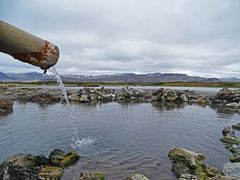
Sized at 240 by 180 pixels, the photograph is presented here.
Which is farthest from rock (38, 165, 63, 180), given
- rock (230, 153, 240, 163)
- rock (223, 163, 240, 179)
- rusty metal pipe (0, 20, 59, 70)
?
rusty metal pipe (0, 20, 59, 70)

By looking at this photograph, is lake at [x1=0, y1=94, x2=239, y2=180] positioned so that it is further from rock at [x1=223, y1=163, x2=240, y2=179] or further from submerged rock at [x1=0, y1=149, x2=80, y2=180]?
rock at [x1=223, y1=163, x2=240, y2=179]

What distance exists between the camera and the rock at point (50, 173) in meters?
14.7

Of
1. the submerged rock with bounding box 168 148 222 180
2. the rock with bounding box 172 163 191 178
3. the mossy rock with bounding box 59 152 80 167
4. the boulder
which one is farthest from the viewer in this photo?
the mossy rock with bounding box 59 152 80 167

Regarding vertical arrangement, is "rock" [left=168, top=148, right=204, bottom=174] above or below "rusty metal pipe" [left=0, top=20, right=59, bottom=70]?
below

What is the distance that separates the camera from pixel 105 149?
21.4 meters

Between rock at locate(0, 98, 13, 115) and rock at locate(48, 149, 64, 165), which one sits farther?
rock at locate(0, 98, 13, 115)

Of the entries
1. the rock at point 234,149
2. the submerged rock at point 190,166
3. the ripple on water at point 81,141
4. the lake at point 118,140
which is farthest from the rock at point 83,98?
the submerged rock at point 190,166

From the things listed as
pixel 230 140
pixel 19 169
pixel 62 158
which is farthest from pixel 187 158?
pixel 19 169

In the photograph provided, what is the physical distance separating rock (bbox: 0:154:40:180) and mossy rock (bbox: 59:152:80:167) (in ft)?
6.25

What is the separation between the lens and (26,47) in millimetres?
3791

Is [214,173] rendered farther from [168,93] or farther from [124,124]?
[168,93]

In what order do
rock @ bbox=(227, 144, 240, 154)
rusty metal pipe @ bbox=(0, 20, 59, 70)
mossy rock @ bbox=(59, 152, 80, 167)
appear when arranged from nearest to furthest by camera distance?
1. rusty metal pipe @ bbox=(0, 20, 59, 70)
2. mossy rock @ bbox=(59, 152, 80, 167)
3. rock @ bbox=(227, 144, 240, 154)

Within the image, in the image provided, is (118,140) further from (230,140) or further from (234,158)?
(230,140)

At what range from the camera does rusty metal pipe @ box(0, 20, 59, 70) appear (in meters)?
3.49
